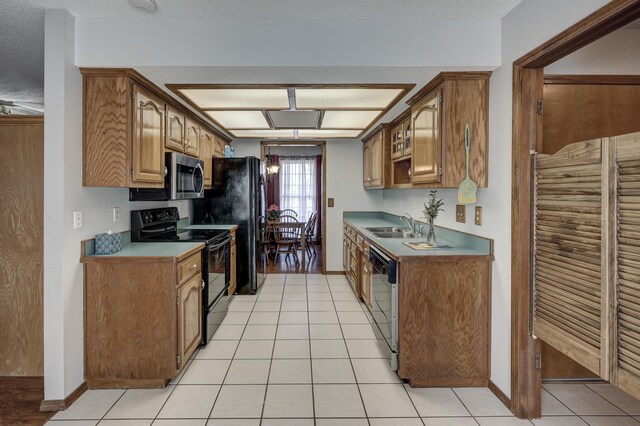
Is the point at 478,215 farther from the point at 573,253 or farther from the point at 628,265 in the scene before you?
the point at 628,265

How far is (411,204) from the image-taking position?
13.1 feet

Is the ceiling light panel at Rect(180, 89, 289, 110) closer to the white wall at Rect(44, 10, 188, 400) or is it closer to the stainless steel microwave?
the stainless steel microwave

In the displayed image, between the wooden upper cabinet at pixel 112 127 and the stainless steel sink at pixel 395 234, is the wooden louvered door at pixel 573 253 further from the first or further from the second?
the wooden upper cabinet at pixel 112 127

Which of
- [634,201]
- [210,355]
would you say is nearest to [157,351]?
[210,355]

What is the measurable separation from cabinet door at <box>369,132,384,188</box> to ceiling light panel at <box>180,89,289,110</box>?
56.8 inches

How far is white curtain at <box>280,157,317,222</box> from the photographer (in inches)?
341

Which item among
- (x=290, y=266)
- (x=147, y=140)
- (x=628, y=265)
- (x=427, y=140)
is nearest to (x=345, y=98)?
(x=427, y=140)

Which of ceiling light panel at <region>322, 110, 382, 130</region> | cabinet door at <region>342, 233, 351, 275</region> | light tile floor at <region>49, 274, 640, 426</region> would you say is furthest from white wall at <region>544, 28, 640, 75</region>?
cabinet door at <region>342, 233, 351, 275</region>

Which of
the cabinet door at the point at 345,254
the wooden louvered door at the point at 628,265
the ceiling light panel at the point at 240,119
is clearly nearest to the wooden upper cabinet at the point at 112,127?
the ceiling light panel at the point at 240,119

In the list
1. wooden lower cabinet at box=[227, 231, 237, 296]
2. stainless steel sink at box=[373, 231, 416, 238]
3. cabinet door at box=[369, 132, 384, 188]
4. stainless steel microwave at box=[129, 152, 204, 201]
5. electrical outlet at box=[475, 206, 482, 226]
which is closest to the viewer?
electrical outlet at box=[475, 206, 482, 226]

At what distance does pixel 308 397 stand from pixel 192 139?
260 cm

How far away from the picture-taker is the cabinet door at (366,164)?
491cm

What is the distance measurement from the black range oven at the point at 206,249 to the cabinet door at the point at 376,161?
1880 mm

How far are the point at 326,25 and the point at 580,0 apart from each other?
133cm
